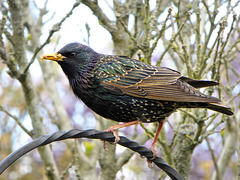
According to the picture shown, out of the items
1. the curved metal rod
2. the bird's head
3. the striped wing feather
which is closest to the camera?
the curved metal rod

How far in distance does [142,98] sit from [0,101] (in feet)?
14.6

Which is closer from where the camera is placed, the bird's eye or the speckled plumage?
the speckled plumage

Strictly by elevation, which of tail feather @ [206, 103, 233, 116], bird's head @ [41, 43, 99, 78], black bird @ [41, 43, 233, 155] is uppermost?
bird's head @ [41, 43, 99, 78]

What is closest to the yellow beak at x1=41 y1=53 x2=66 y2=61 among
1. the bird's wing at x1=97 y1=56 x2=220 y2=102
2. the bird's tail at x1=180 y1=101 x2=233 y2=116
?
the bird's wing at x1=97 y1=56 x2=220 y2=102

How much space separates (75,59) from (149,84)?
75cm

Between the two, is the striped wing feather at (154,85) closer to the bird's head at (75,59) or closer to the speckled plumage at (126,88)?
the speckled plumage at (126,88)

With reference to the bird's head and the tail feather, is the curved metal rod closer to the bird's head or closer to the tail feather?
the tail feather

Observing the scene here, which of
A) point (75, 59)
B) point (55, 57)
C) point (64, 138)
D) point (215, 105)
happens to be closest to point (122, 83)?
point (75, 59)

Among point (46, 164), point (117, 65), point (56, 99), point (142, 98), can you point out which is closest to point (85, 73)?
point (117, 65)

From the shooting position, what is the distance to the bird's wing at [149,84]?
3.15 meters

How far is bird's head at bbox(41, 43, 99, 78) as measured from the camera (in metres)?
3.30

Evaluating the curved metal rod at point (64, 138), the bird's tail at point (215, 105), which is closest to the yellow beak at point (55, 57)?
the curved metal rod at point (64, 138)

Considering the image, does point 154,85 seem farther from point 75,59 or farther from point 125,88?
point 75,59

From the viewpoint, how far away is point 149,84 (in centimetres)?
332
